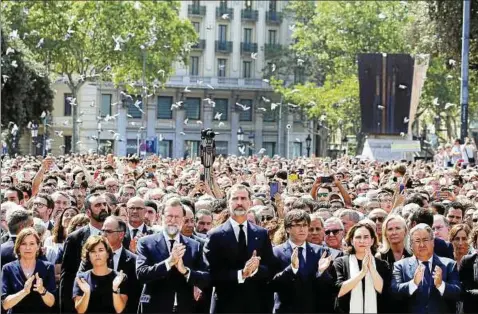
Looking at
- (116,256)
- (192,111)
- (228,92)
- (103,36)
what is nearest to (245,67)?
(228,92)

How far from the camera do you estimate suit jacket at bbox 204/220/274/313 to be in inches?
411

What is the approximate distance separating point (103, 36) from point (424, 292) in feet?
193

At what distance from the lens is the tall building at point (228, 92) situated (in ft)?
273

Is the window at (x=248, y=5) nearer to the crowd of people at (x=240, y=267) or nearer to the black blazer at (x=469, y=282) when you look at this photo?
the crowd of people at (x=240, y=267)

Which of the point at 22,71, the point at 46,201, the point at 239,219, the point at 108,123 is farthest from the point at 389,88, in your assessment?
the point at 108,123

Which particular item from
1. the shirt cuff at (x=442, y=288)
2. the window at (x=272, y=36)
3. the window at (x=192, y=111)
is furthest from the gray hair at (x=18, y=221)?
the window at (x=272, y=36)

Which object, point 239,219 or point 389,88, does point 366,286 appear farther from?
point 389,88

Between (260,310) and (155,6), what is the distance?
59783 mm

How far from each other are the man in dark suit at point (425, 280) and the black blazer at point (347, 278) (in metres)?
0.07

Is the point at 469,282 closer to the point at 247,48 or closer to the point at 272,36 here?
the point at 247,48

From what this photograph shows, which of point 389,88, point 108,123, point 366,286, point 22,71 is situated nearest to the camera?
point 366,286

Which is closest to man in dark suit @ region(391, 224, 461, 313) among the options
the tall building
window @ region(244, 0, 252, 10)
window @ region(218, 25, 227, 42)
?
the tall building

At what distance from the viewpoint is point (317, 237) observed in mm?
11203

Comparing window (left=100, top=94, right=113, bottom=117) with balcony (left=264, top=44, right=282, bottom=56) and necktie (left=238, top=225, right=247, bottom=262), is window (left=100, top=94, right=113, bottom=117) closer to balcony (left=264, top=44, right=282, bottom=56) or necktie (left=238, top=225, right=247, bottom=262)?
balcony (left=264, top=44, right=282, bottom=56)
